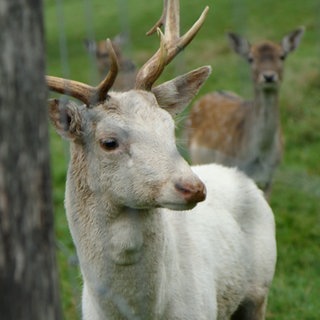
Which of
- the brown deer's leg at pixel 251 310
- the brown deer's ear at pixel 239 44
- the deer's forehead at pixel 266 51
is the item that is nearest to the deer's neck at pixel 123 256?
the brown deer's leg at pixel 251 310

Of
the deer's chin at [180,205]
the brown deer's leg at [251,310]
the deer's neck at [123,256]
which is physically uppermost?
the deer's chin at [180,205]

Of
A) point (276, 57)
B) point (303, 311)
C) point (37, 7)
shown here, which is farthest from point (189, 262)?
point (276, 57)

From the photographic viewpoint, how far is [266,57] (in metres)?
9.38

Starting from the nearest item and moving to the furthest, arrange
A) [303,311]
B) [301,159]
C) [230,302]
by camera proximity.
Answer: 1. [230,302]
2. [303,311]
3. [301,159]

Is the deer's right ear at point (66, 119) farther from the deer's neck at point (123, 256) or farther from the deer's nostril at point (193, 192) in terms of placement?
the deer's nostril at point (193, 192)

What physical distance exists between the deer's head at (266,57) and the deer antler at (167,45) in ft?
14.4

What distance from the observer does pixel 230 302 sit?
16.4 ft

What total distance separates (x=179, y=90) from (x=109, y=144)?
62 centimetres

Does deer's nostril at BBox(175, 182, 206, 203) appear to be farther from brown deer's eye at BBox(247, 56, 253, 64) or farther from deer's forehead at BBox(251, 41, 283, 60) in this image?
brown deer's eye at BBox(247, 56, 253, 64)

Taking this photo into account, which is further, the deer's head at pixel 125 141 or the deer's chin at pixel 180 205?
the deer's head at pixel 125 141

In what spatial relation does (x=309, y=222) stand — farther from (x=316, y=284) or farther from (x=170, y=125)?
(x=170, y=125)

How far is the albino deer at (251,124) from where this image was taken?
8969mm

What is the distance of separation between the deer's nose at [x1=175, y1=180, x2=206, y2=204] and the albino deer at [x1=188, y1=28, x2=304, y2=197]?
4776 mm

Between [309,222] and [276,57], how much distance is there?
181 cm
